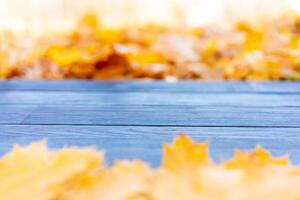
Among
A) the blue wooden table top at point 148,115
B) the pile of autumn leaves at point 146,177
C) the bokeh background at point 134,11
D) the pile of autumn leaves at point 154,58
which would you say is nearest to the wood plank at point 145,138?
the blue wooden table top at point 148,115

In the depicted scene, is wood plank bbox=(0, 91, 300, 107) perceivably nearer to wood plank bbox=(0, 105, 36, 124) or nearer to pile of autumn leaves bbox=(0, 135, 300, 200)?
wood plank bbox=(0, 105, 36, 124)

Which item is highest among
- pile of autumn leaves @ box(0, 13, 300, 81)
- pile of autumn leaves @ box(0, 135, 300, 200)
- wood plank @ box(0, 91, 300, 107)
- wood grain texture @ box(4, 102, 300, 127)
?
pile of autumn leaves @ box(0, 13, 300, 81)

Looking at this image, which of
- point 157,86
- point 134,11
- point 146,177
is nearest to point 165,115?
point 157,86

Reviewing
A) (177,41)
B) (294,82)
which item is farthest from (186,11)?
(294,82)

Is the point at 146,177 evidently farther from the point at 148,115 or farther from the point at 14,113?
the point at 14,113

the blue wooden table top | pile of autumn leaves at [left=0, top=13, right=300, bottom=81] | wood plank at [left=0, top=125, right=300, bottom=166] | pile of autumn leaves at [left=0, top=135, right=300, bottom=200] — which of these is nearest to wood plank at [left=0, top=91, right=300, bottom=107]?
the blue wooden table top

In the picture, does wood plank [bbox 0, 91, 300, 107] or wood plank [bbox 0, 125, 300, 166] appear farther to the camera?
wood plank [bbox 0, 91, 300, 107]
